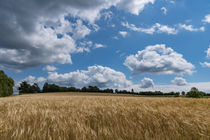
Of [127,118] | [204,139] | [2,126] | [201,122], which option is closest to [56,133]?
[2,126]

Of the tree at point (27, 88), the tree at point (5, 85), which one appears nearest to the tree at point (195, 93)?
the tree at point (5, 85)

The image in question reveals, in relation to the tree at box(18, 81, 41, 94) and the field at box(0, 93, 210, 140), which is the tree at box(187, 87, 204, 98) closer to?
the field at box(0, 93, 210, 140)

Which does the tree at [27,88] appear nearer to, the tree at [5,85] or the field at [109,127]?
the tree at [5,85]

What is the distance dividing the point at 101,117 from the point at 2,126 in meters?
2.01

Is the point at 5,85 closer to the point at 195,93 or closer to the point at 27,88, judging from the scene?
the point at 27,88

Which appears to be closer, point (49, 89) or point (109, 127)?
point (109, 127)

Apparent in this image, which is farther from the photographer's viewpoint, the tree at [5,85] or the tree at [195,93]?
the tree at [5,85]

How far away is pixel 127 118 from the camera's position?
3334 mm

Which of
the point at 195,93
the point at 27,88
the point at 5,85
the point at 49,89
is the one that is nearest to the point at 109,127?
the point at 195,93

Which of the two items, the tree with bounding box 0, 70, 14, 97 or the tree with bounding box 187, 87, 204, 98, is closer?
the tree with bounding box 187, 87, 204, 98

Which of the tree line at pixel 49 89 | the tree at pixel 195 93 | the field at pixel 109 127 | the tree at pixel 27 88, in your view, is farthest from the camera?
the tree at pixel 27 88

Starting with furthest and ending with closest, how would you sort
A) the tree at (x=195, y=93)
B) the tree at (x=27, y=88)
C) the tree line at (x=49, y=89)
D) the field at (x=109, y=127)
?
the tree at (x=27, y=88), the tree line at (x=49, y=89), the tree at (x=195, y=93), the field at (x=109, y=127)

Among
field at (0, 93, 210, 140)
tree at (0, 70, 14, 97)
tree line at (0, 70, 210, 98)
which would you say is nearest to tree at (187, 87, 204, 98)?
tree line at (0, 70, 210, 98)

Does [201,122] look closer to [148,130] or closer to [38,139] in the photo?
[148,130]
